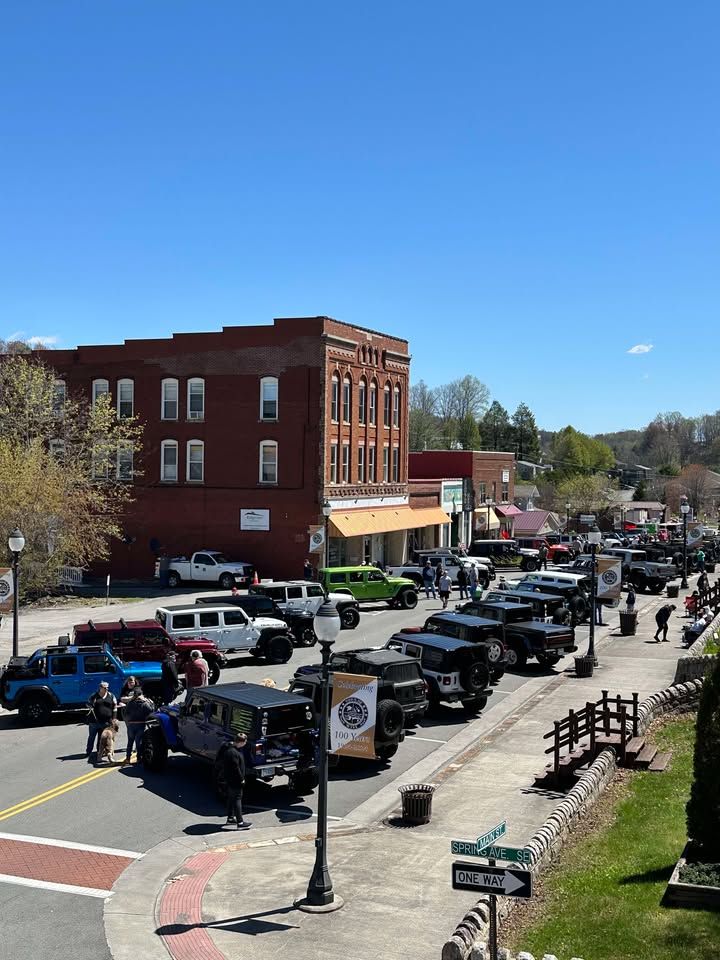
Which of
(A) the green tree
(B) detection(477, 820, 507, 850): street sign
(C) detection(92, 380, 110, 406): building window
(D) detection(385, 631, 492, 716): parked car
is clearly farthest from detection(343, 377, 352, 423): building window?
(B) detection(477, 820, 507, 850): street sign

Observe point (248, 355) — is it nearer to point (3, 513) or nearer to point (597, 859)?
point (3, 513)

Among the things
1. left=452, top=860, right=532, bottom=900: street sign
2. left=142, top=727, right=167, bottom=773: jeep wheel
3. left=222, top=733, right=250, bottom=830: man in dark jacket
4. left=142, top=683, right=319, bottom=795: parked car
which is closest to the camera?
left=452, top=860, right=532, bottom=900: street sign

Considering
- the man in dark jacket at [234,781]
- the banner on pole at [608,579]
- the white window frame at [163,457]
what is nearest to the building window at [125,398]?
the white window frame at [163,457]

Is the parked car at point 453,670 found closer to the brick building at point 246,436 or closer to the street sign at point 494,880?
the street sign at point 494,880

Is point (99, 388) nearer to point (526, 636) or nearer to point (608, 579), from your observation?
point (608, 579)

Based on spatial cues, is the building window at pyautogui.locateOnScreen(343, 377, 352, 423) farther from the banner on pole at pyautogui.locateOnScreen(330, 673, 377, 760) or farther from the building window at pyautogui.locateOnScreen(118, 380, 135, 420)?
the banner on pole at pyautogui.locateOnScreen(330, 673, 377, 760)

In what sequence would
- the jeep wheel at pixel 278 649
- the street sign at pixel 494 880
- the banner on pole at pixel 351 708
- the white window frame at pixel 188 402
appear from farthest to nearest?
1. the white window frame at pixel 188 402
2. the jeep wheel at pixel 278 649
3. the banner on pole at pixel 351 708
4. the street sign at pixel 494 880

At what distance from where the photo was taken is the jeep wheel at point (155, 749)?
63.0 ft

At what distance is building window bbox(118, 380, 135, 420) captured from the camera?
55.1 metres

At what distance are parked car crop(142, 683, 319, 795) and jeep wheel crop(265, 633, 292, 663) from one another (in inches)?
434

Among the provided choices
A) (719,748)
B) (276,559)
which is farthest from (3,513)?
(719,748)

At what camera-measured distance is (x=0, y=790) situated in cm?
1795

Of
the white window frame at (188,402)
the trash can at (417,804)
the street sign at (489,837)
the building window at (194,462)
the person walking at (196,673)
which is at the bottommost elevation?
the trash can at (417,804)

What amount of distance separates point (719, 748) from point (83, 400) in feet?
155
